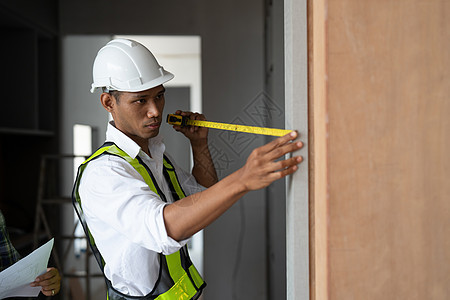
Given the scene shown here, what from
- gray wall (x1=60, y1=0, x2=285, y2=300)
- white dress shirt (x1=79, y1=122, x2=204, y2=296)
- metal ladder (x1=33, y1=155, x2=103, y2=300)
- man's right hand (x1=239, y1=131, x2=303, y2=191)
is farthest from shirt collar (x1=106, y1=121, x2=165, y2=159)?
gray wall (x1=60, y1=0, x2=285, y2=300)

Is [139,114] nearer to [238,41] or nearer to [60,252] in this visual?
[238,41]

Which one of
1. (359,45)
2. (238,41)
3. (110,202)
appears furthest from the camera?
(238,41)

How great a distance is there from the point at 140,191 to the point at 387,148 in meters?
0.43

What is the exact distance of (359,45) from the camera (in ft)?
1.51

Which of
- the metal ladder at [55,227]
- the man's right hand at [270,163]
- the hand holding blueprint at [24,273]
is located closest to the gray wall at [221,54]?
the metal ladder at [55,227]

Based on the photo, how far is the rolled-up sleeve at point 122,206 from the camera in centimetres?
64

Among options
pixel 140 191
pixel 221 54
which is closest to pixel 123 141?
pixel 140 191

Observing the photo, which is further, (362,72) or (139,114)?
(139,114)

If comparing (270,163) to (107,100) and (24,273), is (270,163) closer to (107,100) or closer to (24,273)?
(107,100)

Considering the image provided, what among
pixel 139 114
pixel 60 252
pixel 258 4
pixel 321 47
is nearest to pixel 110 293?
pixel 139 114

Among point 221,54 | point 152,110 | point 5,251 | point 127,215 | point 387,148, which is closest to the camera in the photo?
point 387,148

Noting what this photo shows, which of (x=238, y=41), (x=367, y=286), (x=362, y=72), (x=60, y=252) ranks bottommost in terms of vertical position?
(x=60, y=252)

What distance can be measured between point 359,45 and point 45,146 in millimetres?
2809

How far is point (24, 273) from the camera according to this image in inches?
37.4
